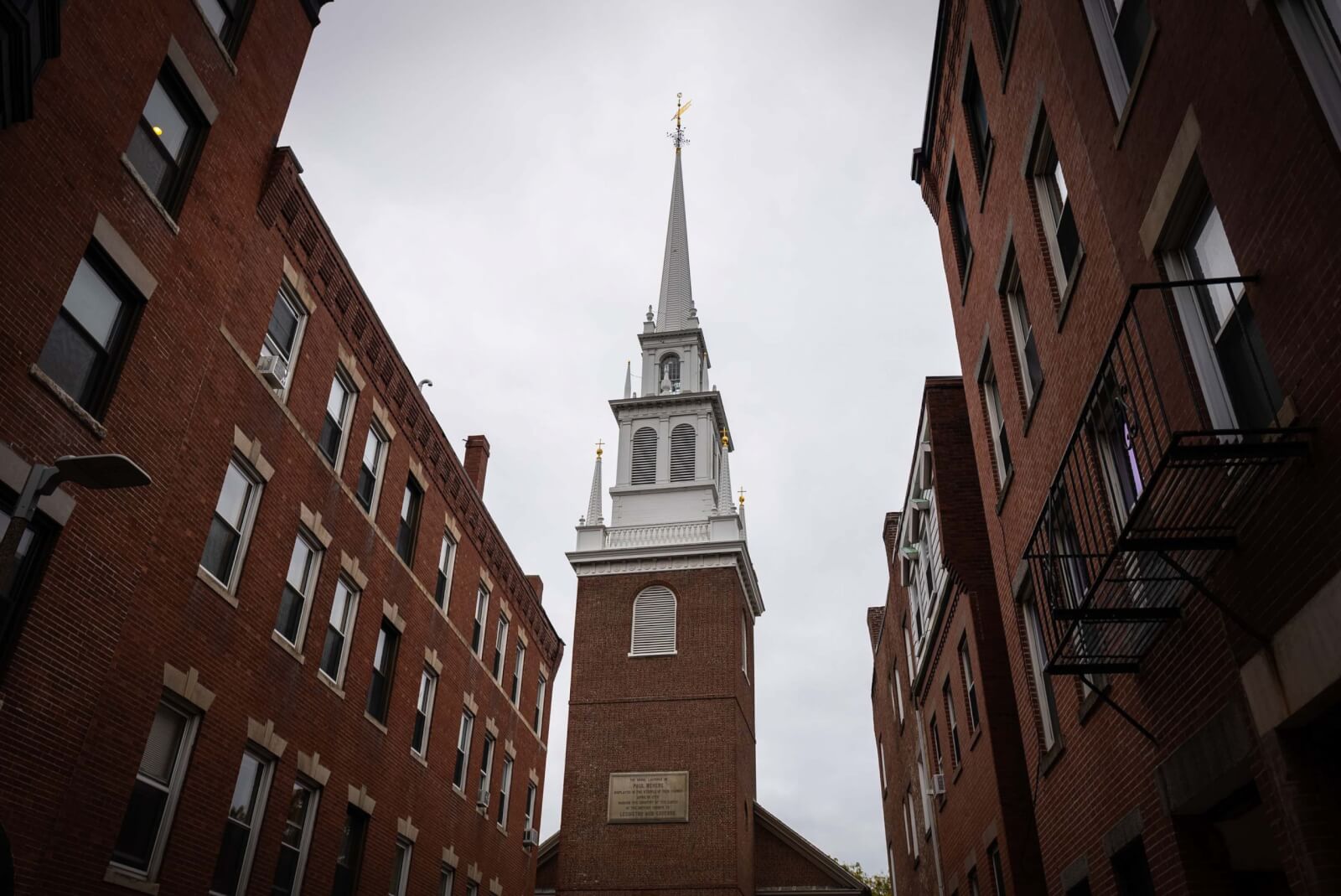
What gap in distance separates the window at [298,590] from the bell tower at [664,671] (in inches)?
918

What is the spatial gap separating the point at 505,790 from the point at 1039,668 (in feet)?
60.5

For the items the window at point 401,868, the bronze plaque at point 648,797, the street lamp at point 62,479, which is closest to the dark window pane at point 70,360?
the street lamp at point 62,479

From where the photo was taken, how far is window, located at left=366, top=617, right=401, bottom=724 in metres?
20.4

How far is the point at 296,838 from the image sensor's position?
17.0 m

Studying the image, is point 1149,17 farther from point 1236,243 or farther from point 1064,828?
point 1064,828

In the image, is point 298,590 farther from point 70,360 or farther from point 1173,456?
point 1173,456

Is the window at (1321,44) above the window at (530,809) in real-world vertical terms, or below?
below

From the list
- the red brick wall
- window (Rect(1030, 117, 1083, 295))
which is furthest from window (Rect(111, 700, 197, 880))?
the red brick wall

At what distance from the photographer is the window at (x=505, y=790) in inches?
1101

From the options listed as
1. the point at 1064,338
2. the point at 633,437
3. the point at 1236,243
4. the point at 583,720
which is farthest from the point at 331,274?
the point at 633,437

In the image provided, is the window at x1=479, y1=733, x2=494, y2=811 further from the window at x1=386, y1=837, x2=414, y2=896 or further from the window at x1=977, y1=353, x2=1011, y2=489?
the window at x1=977, y1=353, x2=1011, y2=489

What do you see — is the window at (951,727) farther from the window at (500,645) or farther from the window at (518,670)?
the window at (518,670)

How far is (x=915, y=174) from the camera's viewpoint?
20.0m

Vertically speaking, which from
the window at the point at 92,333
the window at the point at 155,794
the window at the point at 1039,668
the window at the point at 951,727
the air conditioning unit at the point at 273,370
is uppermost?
the air conditioning unit at the point at 273,370
